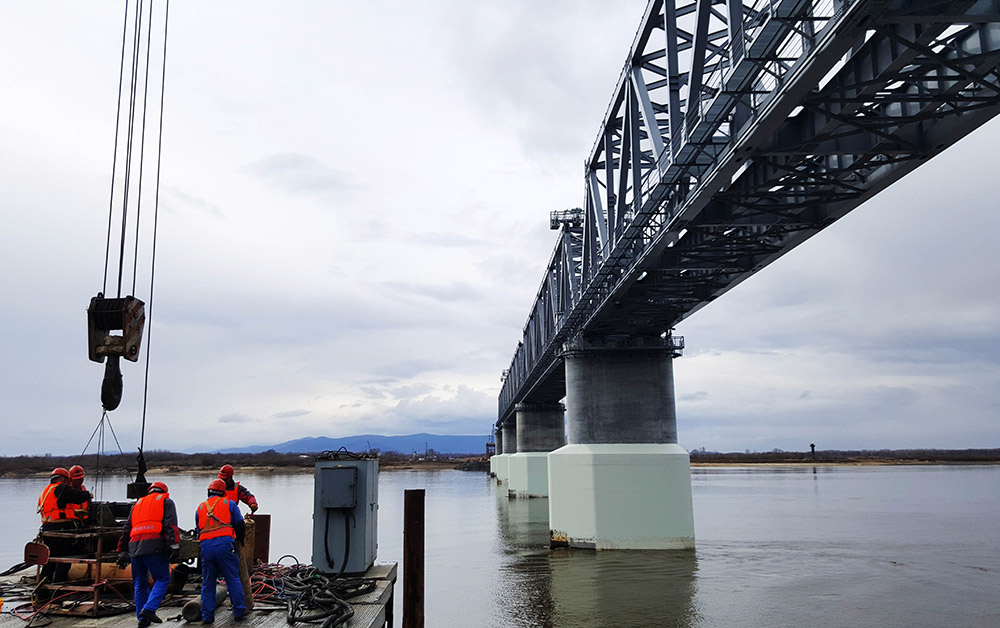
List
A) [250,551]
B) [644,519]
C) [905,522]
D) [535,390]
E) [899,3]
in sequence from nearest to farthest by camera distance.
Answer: [899,3]
[250,551]
[644,519]
[905,522]
[535,390]

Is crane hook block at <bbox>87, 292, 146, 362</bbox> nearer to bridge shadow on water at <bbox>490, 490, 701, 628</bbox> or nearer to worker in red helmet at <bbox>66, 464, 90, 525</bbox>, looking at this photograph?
worker in red helmet at <bbox>66, 464, 90, 525</bbox>

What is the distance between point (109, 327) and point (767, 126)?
460 inches

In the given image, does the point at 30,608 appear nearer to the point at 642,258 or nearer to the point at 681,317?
the point at 642,258

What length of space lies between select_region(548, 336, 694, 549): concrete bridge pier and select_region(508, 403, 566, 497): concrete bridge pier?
34.2 meters

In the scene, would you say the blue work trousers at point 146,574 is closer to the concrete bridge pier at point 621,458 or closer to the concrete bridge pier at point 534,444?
the concrete bridge pier at point 621,458

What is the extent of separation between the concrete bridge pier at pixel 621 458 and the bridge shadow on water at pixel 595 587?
817mm

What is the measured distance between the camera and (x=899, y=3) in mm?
10656

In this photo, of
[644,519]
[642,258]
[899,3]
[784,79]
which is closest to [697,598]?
[644,519]

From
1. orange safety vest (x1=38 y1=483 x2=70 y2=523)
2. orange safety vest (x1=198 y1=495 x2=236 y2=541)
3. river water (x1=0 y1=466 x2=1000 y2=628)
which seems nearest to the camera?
orange safety vest (x1=198 y1=495 x2=236 y2=541)

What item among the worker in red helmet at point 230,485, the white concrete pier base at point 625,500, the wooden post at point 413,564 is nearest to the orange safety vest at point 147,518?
the worker in red helmet at point 230,485

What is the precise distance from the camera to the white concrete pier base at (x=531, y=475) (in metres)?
65.1

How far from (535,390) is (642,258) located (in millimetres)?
45606

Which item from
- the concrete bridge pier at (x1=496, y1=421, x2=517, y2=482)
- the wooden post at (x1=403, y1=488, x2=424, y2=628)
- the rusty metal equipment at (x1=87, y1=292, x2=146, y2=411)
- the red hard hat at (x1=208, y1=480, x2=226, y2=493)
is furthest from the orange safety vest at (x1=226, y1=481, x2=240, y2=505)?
the concrete bridge pier at (x1=496, y1=421, x2=517, y2=482)

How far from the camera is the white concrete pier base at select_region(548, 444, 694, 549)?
29.1 metres
